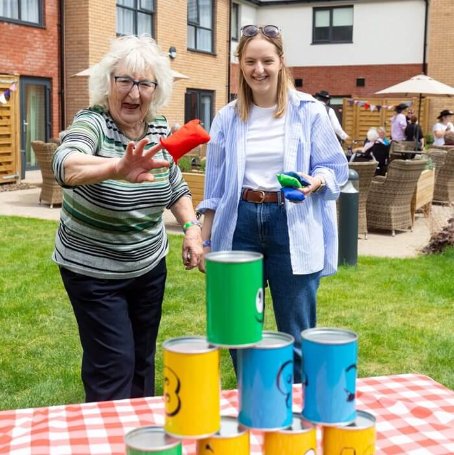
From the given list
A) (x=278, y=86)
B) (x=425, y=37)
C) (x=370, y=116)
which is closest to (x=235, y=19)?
(x=370, y=116)

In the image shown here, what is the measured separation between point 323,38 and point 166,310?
25249 mm

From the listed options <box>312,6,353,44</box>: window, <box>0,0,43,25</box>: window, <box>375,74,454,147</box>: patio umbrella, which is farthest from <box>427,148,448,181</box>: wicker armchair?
<box>312,6,353,44</box>: window

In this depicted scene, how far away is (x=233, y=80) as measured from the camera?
26.0m

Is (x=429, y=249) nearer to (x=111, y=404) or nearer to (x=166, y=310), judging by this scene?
(x=166, y=310)

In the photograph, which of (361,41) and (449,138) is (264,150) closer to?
(449,138)

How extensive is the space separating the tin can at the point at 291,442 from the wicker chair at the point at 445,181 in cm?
1128

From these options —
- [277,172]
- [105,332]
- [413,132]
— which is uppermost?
[413,132]

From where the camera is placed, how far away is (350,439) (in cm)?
158

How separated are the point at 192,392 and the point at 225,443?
0.45 feet

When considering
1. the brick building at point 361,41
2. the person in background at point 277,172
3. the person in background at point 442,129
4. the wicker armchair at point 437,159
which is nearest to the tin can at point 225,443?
the person in background at point 277,172

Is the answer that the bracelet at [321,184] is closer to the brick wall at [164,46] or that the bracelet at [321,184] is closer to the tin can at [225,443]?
the tin can at [225,443]

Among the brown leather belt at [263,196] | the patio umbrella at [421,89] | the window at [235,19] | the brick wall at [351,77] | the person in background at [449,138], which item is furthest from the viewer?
the brick wall at [351,77]

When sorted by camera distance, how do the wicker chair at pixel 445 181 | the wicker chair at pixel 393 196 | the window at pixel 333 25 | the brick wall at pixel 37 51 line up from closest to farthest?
the wicker chair at pixel 393 196
the wicker chair at pixel 445 181
the brick wall at pixel 37 51
the window at pixel 333 25

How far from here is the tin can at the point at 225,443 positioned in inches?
60.7
